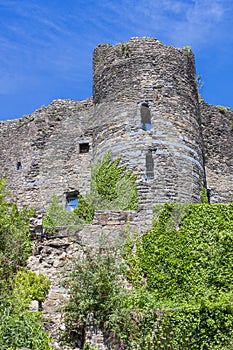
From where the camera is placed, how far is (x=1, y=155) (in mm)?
24625

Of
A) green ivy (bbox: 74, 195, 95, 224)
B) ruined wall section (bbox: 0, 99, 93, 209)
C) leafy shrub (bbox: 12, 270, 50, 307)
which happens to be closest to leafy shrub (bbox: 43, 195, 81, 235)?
green ivy (bbox: 74, 195, 95, 224)

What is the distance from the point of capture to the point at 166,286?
44.8 ft

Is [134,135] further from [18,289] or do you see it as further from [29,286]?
[18,289]

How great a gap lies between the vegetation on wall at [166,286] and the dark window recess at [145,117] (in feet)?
14.6

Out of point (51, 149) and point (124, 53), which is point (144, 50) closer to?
point (124, 53)

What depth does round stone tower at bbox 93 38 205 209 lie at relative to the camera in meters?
18.3

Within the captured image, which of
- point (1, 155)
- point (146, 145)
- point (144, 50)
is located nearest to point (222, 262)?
point (146, 145)

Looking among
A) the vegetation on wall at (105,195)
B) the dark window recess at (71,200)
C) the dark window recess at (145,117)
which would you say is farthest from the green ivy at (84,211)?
the dark window recess at (145,117)

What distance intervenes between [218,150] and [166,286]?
36.0 ft

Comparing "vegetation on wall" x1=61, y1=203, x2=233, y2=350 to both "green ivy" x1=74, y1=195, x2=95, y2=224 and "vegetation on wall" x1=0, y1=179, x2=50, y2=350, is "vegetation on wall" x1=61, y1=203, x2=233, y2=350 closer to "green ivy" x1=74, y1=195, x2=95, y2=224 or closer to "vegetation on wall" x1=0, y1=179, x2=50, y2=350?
"vegetation on wall" x1=0, y1=179, x2=50, y2=350

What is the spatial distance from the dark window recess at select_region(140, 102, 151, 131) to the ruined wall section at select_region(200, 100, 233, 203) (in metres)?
4.63

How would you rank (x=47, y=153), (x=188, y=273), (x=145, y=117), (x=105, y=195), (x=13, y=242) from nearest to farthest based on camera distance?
(x=188, y=273) → (x=13, y=242) → (x=105, y=195) → (x=145, y=117) → (x=47, y=153)

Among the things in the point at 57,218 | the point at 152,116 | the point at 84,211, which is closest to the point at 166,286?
the point at 84,211

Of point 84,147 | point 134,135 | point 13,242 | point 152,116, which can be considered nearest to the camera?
point 13,242
